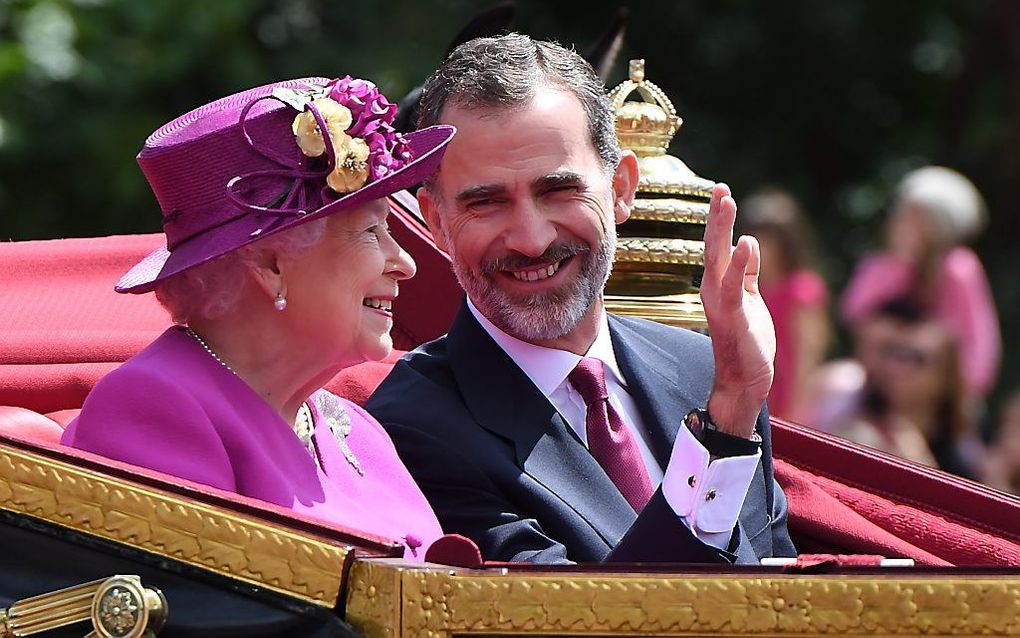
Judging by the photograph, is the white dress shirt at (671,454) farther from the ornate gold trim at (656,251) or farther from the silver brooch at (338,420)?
the ornate gold trim at (656,251)

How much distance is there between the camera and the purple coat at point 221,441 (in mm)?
1856

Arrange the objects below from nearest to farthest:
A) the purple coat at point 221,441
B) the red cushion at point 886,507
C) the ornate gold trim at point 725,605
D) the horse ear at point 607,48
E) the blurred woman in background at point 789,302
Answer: the ornate gold trim at point 725,605, the purple coat at point 221,441, the red cushion at point 886,507, the horse ear at point 607,48, the blurred woman in background at point 789,302

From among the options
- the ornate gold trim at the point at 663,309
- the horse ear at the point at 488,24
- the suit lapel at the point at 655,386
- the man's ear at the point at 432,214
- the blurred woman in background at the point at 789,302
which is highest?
the horse ear at the point at 488,24

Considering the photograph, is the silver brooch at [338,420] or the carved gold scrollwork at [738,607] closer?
the carved gold scrollwork at [738,607]

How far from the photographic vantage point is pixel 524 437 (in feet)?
7.70

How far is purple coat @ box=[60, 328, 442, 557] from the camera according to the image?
1.86 metres

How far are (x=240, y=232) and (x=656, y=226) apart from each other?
118 centimetres

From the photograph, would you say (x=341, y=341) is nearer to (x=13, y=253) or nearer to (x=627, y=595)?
(x=627, y=595)

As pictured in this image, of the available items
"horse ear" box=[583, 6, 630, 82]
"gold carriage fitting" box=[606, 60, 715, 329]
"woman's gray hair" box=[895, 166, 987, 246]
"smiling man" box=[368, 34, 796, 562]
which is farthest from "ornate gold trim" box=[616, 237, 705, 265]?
"woman's gray hair" box=[895, 166, 987, 246]

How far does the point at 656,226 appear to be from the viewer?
2998mm

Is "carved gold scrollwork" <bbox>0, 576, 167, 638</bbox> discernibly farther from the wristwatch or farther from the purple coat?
the wristwatch

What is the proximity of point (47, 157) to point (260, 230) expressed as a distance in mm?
4874

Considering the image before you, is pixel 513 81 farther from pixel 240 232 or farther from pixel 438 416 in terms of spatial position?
pixel 240 232

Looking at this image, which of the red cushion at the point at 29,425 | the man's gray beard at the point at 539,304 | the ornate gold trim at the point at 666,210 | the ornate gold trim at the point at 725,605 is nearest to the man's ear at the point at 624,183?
the man's gray beard at the point at 539,304
